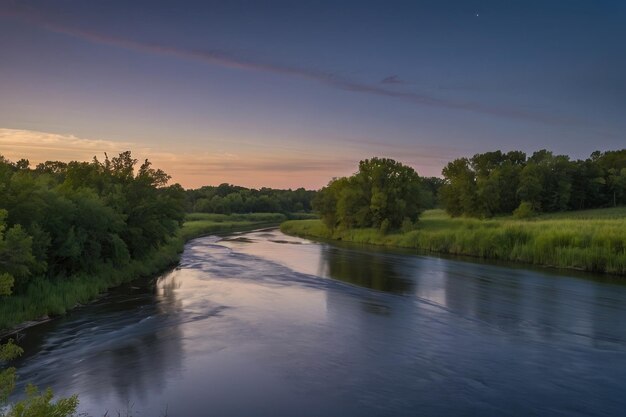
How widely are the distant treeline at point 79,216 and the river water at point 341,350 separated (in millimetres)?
2319

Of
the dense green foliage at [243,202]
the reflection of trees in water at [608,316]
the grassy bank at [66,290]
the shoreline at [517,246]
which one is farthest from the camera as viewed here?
the dense green foliage at [243,202]

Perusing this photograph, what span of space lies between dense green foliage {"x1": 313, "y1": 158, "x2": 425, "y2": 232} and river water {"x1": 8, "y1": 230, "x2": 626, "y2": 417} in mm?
35574

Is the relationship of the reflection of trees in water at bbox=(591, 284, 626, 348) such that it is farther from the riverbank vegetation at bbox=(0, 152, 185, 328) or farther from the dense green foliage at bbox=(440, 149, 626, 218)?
the dense green foliage at bbox=(440, 149, 626, 218)

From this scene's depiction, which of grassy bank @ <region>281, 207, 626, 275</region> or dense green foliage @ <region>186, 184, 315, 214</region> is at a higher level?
dense green foliage @ <region>186, 184, 315, 214</region>

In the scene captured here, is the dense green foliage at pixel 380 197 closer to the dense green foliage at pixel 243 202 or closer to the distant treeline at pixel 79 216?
the distant treeline at pixel 79 216

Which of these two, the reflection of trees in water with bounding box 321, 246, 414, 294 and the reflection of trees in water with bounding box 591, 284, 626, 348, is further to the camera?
the reflection of trees in water with bounding box 321, 246, 414, 294

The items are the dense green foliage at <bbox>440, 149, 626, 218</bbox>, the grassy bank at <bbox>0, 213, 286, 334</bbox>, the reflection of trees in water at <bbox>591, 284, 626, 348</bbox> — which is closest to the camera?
the reflection of trees in water at <bbox>591, 284, 626, 348</bbox>

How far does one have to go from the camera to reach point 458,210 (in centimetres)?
8406

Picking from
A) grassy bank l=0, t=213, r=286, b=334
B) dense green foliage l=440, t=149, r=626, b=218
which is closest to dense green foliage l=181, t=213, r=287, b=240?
grassy bank l=0, t=213, r=286, b=334

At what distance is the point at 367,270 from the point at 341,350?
65.7 ft

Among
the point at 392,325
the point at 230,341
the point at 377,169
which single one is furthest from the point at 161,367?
the point at 377,169

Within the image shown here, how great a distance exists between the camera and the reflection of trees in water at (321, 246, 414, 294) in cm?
2916

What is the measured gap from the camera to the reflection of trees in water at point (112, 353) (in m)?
12.4

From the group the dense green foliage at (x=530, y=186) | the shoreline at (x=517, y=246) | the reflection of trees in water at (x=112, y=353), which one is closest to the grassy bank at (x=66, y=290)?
the reflection of trees in water at (x=112, y=353)
